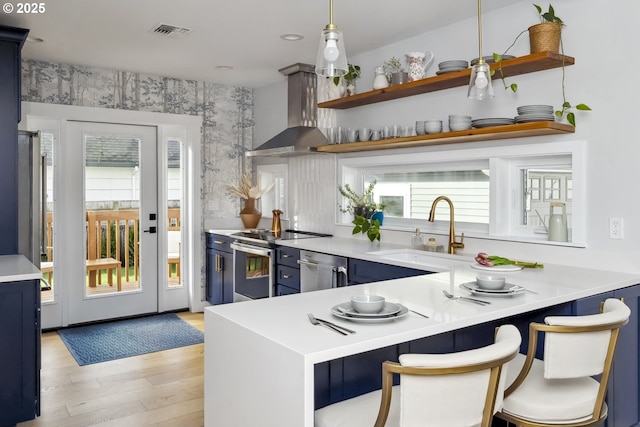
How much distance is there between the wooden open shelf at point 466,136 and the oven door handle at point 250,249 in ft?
3.44

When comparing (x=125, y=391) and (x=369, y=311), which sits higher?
(x=369, y=311)

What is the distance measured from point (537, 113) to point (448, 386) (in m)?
2.04

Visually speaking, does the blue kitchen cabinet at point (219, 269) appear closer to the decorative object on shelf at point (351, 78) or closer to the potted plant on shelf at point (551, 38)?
the decorative object on shelf at point (351, 78)

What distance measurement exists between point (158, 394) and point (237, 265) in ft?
5.89

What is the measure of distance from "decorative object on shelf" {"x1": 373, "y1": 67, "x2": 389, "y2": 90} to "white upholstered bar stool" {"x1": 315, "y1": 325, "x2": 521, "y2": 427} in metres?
2.78

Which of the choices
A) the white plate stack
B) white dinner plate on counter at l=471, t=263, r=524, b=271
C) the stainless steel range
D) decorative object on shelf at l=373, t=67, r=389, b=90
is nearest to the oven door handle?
the stainless steel range

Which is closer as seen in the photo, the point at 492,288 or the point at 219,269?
the point at 492,288

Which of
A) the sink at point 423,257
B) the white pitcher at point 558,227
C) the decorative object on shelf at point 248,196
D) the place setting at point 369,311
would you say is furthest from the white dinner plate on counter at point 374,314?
the decorative object on shelf at point 248,196

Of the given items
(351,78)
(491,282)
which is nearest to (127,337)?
(351,78)

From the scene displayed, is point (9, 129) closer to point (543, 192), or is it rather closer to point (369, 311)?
point (369, 311)

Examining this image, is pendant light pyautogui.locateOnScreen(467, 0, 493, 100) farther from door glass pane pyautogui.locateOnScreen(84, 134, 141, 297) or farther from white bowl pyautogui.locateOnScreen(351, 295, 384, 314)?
door glass pane pyautogui.locateOnScreen(84, 134, 141, 297)

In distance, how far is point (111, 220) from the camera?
5.32m

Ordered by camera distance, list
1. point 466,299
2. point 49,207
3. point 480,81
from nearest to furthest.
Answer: point 466,299
point 480,81
point 49,207

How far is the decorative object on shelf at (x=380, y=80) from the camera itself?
4004mm
